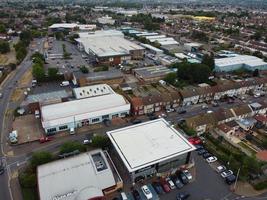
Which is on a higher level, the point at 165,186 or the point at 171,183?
the point at 165,186

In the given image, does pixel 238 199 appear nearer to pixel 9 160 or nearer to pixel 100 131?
pixel 100 131

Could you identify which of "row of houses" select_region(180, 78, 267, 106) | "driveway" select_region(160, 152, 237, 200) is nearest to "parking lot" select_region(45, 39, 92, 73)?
"row of houses" select_region(180, 78, 267, 106)

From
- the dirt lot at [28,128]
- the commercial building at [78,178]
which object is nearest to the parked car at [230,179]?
the commercial building at [78,178]

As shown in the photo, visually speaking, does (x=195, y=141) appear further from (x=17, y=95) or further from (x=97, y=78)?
(x=17, y=95)

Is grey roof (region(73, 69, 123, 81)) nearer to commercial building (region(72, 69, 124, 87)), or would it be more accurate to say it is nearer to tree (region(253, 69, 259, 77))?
commercial building (region(72, 69, 124, 87))

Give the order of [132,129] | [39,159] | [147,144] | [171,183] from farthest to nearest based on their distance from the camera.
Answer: [132,129] → [147,144] → [39,159] → [171,183]

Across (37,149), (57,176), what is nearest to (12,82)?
(37,149)

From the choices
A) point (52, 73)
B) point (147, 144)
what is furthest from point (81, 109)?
point (52, 73)
